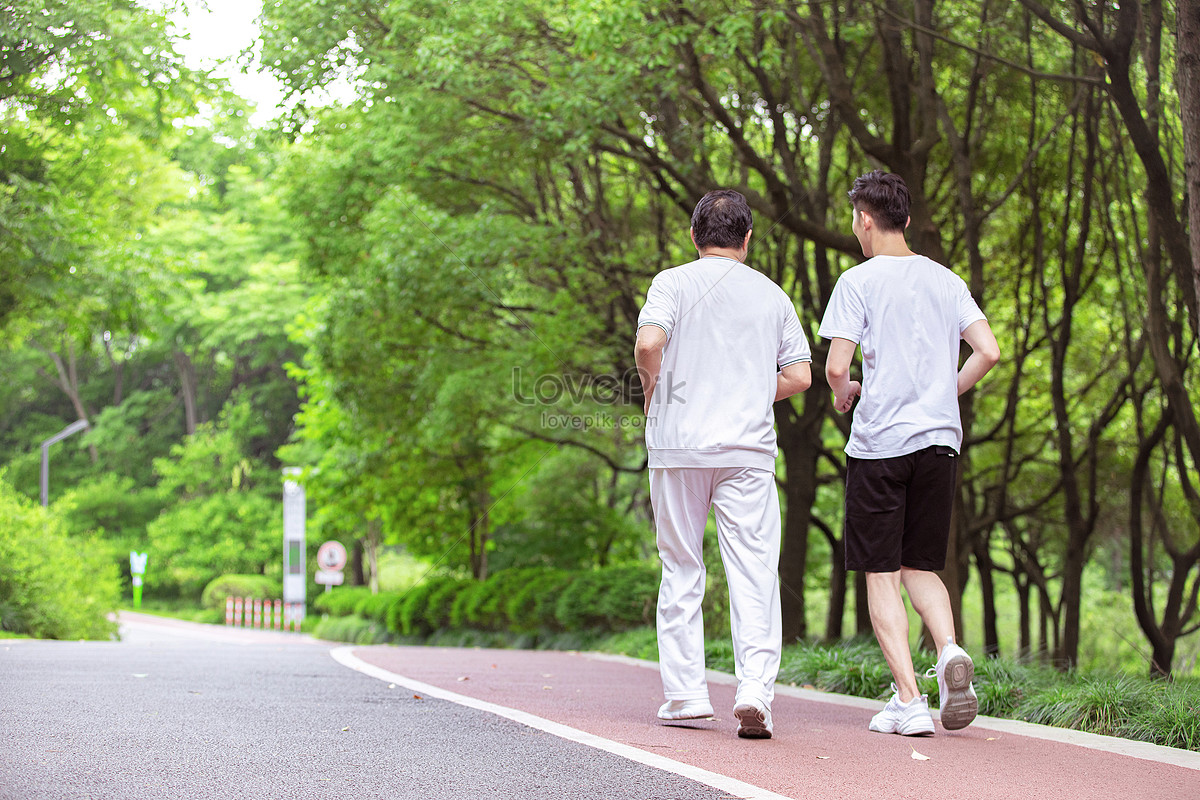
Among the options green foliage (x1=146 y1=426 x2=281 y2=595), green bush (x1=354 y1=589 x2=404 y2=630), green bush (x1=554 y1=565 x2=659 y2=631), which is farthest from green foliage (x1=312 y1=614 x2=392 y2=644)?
green foliage (x1=146 y1=426 x2=281 y2=595)

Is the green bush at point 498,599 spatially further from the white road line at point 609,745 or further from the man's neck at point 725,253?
the man's neck at point 725,253

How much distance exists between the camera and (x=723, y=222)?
4465 mm

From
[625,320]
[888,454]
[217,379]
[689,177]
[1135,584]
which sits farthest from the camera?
[217,379]

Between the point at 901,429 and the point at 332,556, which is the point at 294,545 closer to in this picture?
the point at 332,556

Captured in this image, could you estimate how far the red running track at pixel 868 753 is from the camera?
3.26 metres

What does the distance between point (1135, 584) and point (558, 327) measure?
744 cm

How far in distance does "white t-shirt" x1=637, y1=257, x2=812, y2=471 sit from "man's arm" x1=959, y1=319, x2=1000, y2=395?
2.54 ft

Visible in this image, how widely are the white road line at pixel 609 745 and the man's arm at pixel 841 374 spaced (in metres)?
1.56

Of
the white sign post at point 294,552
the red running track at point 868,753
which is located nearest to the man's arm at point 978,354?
the red running track at point 868,753

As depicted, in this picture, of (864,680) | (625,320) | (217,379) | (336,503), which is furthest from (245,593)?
(864,680)

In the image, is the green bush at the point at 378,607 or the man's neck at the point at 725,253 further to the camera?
the green bush at the point at 378,607

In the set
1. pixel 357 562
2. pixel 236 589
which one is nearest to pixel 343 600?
pixel 357 562

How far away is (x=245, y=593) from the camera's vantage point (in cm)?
3525

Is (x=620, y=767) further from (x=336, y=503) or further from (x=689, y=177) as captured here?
(x=336, y=503)
